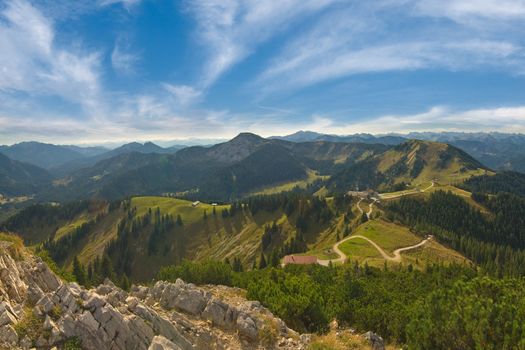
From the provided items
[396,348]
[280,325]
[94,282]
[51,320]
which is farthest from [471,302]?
[94,282]

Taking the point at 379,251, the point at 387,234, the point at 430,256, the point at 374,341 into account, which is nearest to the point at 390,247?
the point at 379,251

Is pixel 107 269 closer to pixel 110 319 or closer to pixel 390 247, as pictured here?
pixel 390 247

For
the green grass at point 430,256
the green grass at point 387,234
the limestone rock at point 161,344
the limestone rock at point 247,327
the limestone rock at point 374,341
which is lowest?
the green grass at point 430,256

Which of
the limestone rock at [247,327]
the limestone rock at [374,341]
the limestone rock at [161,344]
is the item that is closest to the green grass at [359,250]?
the limestone rock at [374,341]

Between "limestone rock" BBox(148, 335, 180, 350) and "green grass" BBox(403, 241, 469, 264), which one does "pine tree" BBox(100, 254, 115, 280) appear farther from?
"limestone rock" BBox(148, 335, 180, 350)

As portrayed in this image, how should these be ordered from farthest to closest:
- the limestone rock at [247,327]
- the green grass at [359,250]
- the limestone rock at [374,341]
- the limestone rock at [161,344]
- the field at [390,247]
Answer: the green grass at [359,250]
the field at [390,247]
the limestone rock at [374,341]
the limestone rock at [247,327]
the limestone rock at [161,344]

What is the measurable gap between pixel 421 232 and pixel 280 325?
5885 inches

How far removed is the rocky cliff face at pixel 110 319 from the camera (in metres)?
23.1

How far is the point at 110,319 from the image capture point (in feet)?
85.9

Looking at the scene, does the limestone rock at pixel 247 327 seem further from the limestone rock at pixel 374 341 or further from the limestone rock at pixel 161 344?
the limestone rock at pixel 374 341

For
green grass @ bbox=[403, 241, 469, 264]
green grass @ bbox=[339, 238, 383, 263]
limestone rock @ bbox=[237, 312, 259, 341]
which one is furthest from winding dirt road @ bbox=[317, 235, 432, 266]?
limestone rock @ bbox=[237, 312, 259, 341]

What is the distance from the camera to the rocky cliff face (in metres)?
23.1

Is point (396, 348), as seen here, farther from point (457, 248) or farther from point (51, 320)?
point (457, 248)

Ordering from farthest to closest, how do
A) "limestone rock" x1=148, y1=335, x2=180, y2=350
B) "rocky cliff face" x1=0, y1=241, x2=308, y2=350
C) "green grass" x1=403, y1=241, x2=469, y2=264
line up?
"green grass" x1=403, y1=241, x2=469, y2=264
"limestone rock" x1=148, y1=335, x2=180, y2=350
"rocky cliff face" x1=0, y1=241, x2=308, y2=350
